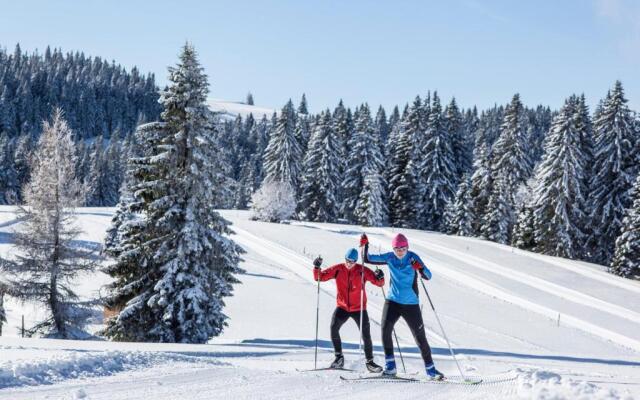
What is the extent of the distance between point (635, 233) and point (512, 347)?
19.3m

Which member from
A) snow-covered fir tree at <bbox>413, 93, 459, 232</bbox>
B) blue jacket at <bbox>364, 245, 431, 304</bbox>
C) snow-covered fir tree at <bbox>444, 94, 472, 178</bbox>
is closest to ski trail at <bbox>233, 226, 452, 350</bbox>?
blue jacket at <bbox>364, 245, 431, 304</bbox>

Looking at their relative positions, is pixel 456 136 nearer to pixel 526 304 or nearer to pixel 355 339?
pixel 526 304

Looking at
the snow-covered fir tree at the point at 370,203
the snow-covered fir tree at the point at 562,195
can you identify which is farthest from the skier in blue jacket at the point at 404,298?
the snow-covered fir tree at the point at 370,203

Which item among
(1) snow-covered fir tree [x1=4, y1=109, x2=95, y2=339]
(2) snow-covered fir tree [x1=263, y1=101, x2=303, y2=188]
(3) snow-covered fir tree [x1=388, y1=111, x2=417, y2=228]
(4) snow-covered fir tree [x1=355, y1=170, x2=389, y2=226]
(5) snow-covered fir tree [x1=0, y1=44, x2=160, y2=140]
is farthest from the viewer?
(5) snow-covered fir tree [x1=0, y1=44, x2=160, y2=140]

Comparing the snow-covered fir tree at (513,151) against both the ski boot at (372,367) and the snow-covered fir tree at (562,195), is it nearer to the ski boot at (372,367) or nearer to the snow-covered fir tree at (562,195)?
the snow-covered fir tree at (562,195)

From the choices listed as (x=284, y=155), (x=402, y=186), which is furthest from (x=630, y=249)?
(x=284, y=155)

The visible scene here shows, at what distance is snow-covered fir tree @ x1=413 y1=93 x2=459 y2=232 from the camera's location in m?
60.2

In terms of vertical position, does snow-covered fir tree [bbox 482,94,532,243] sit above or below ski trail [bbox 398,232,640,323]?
above

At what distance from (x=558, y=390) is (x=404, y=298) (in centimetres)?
237

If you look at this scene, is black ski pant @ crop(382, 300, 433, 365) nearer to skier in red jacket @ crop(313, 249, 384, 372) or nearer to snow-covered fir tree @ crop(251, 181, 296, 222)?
skier in red jacket @ crop(313, 249, 384, 372)

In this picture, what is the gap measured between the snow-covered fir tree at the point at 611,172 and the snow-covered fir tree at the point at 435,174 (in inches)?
695

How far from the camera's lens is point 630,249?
35281mm

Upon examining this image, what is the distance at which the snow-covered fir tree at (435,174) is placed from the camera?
60250 millimetres

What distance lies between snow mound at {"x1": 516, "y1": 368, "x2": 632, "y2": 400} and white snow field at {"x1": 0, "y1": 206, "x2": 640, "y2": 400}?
21 millimetres
